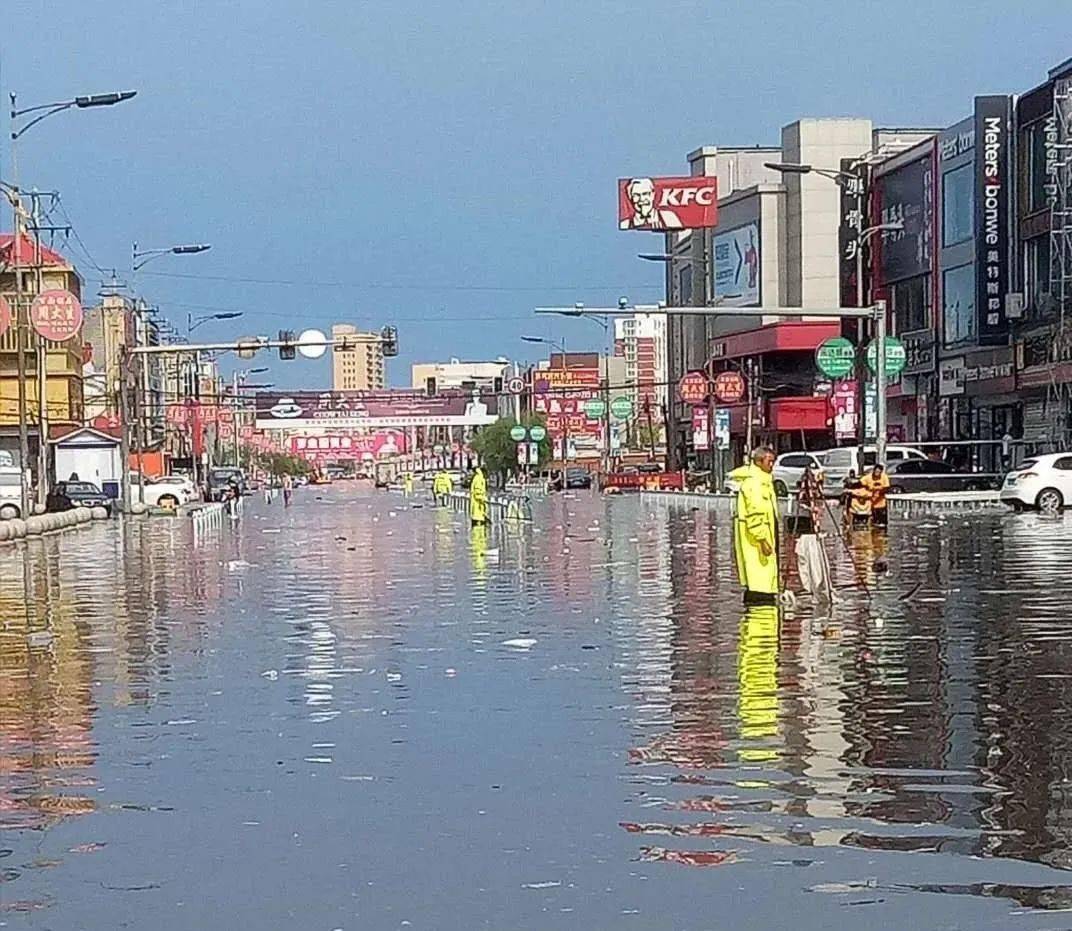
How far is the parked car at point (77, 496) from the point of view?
69312mm

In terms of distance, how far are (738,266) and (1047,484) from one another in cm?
6894

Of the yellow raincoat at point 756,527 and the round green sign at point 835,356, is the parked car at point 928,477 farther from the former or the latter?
the yellow raincoat at point 756,527

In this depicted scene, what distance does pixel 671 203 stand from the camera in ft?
382

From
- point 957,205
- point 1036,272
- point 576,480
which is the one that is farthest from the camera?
point 576,480

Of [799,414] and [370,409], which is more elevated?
[370,409]

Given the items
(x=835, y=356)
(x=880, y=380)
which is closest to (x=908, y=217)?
(x=835, y=356)

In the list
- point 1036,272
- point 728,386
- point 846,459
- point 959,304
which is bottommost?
point 846,459

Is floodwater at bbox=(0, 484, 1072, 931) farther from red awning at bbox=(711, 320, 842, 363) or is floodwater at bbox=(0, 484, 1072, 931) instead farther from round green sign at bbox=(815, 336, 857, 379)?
red awning at bbox=(711, 320, 842, 363)

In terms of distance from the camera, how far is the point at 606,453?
440 ft

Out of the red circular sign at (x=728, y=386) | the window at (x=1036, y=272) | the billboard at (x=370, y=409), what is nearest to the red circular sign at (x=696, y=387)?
the red circular sign at (x=728, y=386)

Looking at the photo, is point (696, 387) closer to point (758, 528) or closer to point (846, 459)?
point (846, 459)

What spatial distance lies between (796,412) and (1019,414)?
1361 inches

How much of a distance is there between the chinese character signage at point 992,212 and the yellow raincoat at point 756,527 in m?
51.2

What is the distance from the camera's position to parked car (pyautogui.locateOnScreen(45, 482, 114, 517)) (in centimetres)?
6931
